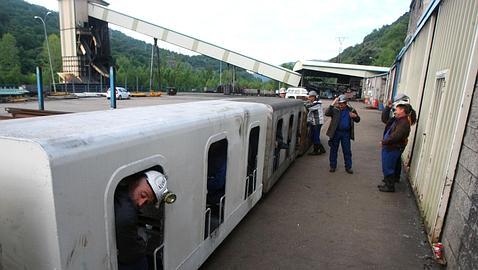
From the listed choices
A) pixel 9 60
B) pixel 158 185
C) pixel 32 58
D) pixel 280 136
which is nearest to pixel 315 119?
pixel 280 136

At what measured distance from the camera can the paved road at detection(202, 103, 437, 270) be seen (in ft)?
12.0

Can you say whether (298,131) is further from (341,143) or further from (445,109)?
(445,109)

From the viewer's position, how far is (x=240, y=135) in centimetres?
390

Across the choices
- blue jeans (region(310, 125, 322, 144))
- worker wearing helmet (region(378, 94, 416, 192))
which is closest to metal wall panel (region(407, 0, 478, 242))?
worker wearing helmet (region(378, 94, 416, 192))

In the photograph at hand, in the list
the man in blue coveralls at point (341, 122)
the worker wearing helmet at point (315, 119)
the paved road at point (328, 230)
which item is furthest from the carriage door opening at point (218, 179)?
the worker wearing helmet at point (315, 119)

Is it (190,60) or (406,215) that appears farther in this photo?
(190,60)

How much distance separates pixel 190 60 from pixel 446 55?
161m

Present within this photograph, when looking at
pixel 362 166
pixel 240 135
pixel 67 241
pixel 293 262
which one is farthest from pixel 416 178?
pixel 67 241

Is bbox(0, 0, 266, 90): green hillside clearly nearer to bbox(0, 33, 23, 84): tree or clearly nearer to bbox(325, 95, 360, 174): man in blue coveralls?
bbox(0, 33, 23, 84): tree

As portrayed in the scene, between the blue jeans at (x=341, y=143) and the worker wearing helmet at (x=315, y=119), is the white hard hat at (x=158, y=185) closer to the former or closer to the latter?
the blue jeans at (x=341, y=143)

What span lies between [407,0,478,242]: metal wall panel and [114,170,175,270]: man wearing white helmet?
10.5 feet

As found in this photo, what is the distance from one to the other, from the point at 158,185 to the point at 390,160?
494 cm

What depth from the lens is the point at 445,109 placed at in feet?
13.7

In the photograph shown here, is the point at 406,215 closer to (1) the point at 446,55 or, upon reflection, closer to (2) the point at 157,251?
(1) the point at 446,55
